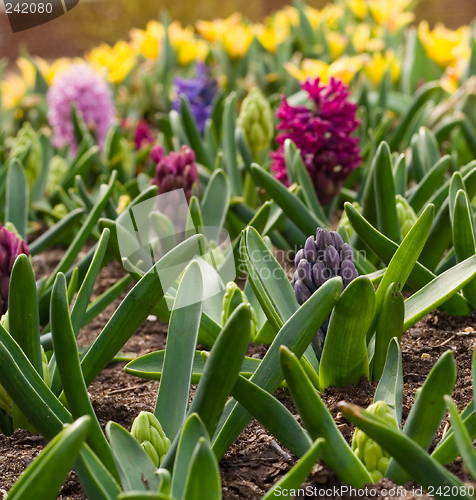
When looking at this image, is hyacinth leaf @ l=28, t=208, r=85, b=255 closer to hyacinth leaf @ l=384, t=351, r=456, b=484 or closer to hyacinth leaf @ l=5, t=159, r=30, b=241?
hyacinth leaf @ l=5, t=159, r=30, b=241

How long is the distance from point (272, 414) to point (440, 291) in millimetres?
364

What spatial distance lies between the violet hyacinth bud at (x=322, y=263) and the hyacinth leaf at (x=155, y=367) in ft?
0.52

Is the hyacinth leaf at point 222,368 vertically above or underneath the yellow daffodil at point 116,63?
underneath

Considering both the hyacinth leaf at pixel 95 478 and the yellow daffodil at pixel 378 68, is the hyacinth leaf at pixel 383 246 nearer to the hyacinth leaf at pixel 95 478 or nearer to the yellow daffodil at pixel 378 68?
the hyacinth leaf at pixel 95 478

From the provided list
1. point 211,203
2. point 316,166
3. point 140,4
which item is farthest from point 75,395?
point 140,4

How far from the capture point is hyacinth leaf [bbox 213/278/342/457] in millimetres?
→ 806

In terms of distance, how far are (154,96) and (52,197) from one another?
1268mm

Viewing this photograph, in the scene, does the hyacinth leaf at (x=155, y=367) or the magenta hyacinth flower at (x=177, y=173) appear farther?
the magenta hyacinth flower at (x=177, y=173)

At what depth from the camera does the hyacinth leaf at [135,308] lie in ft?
3.00

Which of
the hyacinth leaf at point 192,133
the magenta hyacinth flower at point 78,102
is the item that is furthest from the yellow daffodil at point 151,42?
the hyacinth leaf at point 192,133

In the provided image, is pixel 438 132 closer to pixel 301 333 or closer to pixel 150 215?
pixel 150 215

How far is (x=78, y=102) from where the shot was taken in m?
2.57

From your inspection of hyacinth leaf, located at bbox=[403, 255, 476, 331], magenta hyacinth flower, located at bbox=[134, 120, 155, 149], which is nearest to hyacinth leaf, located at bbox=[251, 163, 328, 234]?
hyacinth leaf, located at bbox=[403, 255, 476, 331]

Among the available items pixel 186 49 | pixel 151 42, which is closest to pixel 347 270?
pixel 186 49
